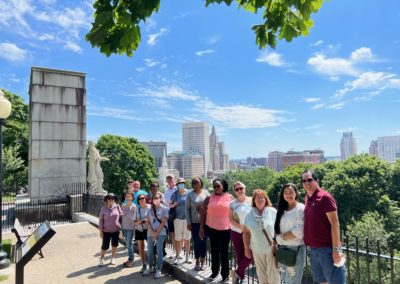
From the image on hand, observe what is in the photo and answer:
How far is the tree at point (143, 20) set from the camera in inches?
101

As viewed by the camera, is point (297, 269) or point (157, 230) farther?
point (157, 230)

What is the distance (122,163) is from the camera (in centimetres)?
4053

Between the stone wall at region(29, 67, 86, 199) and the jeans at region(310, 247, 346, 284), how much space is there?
51.1 feet

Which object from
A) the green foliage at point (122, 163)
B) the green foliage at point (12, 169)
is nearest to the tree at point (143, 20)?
the green foliage at point (12, 169)

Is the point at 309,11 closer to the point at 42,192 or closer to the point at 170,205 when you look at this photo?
the point at 170,205

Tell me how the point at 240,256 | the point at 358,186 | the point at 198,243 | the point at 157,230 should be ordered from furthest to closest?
1. the point at 358,186
2. the point at 157,230
3. the point at 198,243
4. the point at 240,256

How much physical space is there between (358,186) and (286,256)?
36268 mm

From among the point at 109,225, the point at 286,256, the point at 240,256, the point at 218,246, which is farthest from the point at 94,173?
the point at 286,256

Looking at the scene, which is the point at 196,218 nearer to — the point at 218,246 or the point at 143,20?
the point at 218,246

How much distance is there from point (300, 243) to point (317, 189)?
77 centimetres

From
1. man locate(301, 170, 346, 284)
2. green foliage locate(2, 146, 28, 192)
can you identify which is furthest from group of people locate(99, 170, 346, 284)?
green foliage locate(2, 146, 28, 192)

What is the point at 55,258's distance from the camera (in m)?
8.16

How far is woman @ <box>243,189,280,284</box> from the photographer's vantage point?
175 inches

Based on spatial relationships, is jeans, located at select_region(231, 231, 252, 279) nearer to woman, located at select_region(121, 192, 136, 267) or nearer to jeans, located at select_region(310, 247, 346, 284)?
jeans, located at select_region(310, 247, 346, 284)
